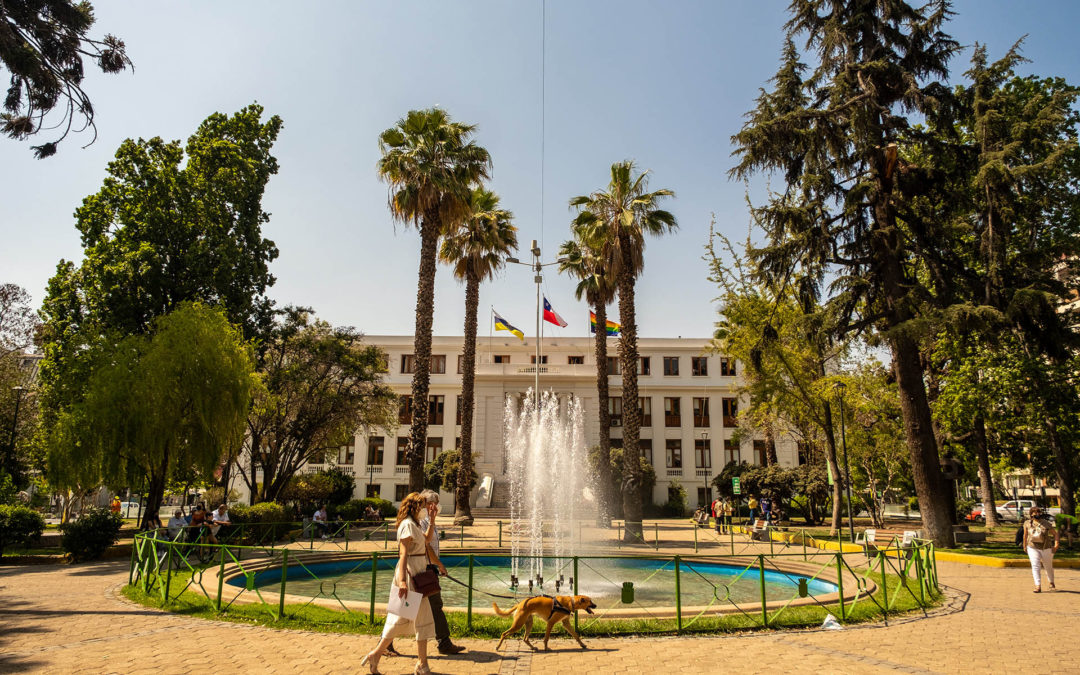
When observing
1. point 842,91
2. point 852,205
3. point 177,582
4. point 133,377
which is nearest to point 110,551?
point 133,377

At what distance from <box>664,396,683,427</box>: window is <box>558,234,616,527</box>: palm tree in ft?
43.2

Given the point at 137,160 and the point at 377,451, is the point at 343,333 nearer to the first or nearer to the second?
the point at 137,160

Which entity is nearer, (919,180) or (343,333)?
(919,180)

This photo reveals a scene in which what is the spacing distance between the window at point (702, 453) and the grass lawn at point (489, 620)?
38.0 m

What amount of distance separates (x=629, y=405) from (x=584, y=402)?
19896mm

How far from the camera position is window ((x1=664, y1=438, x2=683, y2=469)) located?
158ft

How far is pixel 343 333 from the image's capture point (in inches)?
1233

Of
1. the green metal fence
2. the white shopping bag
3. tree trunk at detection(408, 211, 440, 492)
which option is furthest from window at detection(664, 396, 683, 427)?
the white shopping bag

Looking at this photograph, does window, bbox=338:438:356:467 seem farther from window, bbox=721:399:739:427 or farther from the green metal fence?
the green metal fence

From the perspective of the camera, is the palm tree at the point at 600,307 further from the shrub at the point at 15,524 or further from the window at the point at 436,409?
the shrub at the point at 15,524

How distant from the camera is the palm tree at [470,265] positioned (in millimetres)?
29797

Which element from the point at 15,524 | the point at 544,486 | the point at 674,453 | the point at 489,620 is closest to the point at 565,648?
the point at 489,620

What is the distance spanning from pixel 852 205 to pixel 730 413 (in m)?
30.8

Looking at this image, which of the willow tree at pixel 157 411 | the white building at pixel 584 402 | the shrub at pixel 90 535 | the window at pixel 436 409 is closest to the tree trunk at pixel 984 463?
the white building at pixel 584 402
